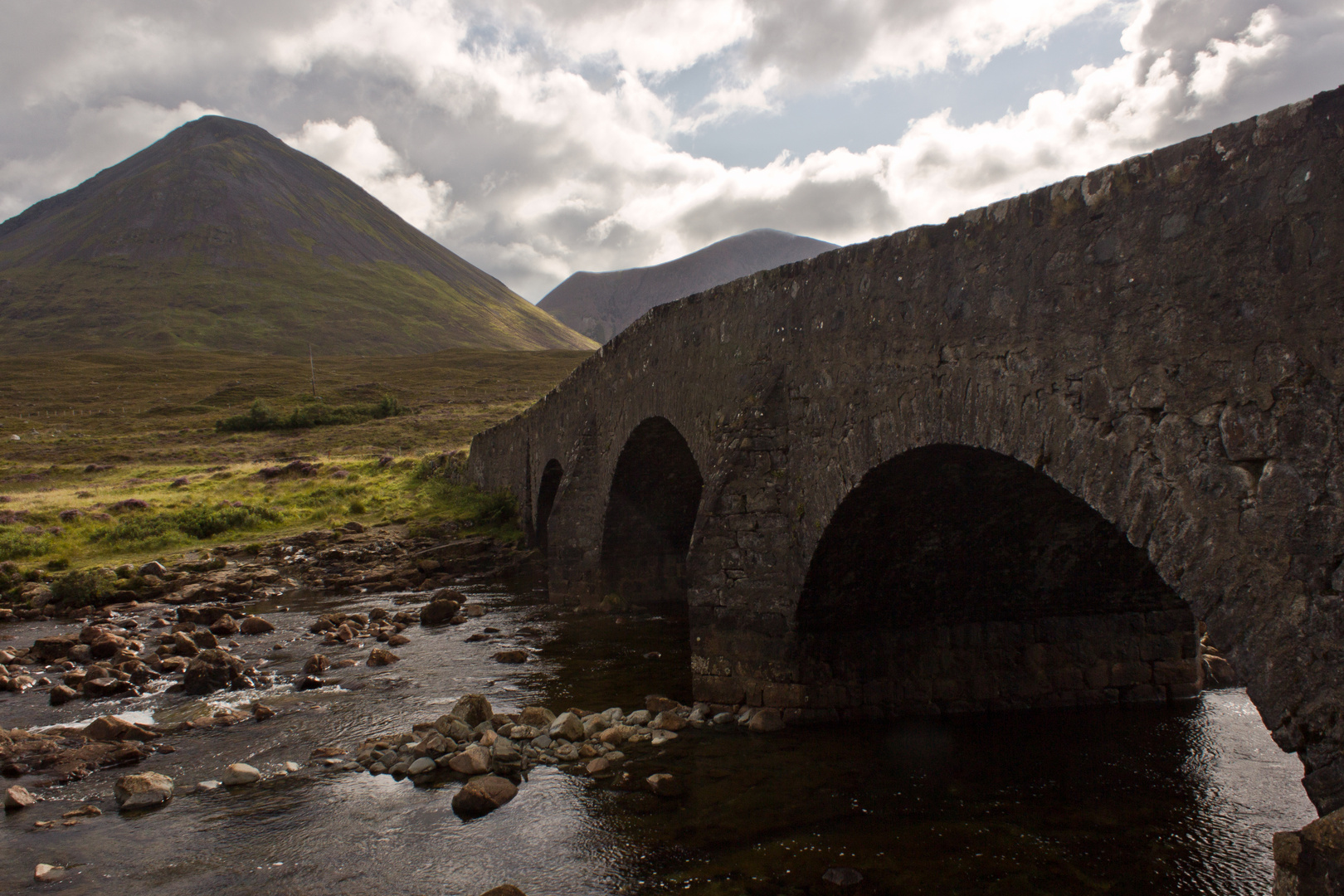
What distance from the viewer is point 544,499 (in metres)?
21.2

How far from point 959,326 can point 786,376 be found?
2.67m

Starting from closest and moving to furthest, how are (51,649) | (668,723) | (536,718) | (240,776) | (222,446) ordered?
(240,776) < (668,723) < (536,718) < (51,649) < (222,446)

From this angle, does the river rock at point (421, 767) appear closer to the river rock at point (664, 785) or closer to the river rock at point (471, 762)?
the river rock at point (471, 762)

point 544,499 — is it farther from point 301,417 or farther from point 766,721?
point 301,417

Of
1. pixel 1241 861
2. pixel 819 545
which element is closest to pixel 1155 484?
pixel 1241 861

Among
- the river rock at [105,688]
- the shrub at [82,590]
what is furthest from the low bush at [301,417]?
the river rock at [105,688]

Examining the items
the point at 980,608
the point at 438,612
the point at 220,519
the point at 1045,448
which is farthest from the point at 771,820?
the point at 220,519

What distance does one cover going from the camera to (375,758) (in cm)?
785

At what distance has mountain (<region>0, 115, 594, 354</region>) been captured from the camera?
370 feet

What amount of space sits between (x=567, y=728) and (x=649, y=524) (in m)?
7.33

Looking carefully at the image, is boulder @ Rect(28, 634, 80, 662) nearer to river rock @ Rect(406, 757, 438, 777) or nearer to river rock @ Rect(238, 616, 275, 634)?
river rock @ Rect(238, 616, 275, 634)

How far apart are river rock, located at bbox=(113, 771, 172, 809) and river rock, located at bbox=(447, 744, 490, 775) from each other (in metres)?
2.40

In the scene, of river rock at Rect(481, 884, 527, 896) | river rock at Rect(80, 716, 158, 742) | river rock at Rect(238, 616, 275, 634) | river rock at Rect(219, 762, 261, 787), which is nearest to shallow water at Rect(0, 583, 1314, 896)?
river rock at Rect(219, 762, 261, 787)

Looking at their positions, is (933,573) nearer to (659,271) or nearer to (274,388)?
(274,388)
